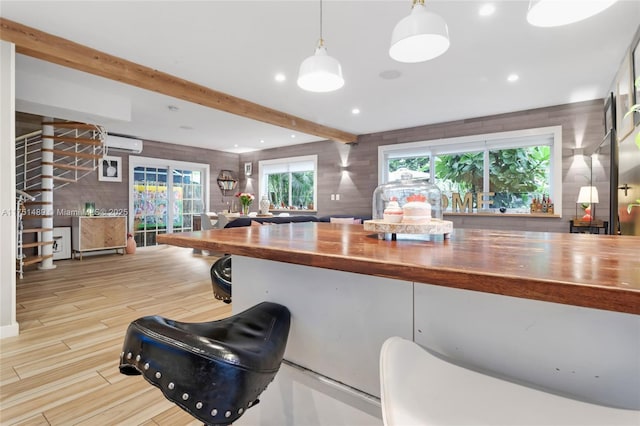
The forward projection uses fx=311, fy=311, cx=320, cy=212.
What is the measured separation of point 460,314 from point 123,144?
699 cm

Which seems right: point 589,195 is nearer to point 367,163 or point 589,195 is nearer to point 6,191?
point 367,163

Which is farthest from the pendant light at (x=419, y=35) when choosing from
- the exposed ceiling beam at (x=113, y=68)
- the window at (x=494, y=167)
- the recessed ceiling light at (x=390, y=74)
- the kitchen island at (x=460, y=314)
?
the window at (x=494, y=167)

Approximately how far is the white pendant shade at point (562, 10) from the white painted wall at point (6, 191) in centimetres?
342

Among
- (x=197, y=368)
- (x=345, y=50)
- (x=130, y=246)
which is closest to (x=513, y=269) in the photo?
(x=197, y=368)

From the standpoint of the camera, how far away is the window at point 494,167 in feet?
15.1

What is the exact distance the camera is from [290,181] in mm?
7742

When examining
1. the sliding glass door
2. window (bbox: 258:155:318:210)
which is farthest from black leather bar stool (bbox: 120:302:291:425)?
the sliding glass door

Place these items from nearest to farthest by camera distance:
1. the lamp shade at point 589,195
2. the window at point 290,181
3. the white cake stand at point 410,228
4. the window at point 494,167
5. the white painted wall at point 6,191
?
the white cake stand at point 410,228
the white painted wall at point 6,191
the lamp shade at point 589,195
the window at point 494,167
the window at point 290,181

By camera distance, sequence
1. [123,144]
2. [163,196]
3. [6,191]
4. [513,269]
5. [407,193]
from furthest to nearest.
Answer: [163,196]
[123,144]
[6,191]
[407,193]
[513,269]

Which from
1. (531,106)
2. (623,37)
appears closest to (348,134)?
(531,106)

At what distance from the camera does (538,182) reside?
4.71 metres

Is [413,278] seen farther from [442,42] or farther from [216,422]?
[442,42]

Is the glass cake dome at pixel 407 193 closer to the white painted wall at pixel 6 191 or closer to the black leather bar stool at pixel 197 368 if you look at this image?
the black leather bar stool at pixel 197 368

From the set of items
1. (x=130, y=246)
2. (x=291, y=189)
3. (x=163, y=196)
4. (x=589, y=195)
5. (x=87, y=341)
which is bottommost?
(x=87, y=341)
